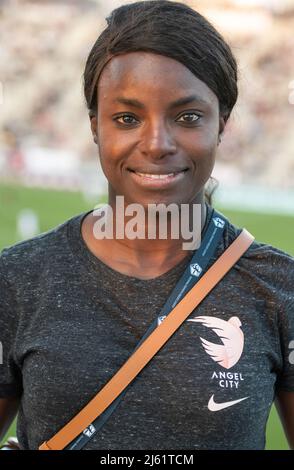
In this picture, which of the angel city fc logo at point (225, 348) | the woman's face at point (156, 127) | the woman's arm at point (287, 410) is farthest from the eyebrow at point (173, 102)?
the woman's arm at point (287, 410)

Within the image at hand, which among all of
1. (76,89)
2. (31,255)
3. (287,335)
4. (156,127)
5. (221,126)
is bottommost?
(287,335)

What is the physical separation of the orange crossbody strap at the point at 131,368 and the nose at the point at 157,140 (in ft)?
1.01

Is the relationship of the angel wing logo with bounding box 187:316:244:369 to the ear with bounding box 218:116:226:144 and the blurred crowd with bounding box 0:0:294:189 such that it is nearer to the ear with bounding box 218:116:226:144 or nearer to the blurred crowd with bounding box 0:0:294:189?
the ear with bounding box 218:116:226:144

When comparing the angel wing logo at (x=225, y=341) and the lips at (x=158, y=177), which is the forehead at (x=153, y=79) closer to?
the lips at (x=158, y=177)

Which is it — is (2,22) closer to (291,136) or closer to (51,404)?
(291,136)

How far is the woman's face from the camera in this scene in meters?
1.74

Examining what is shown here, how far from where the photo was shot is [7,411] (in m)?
1.97

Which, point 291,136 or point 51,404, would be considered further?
point 291,136

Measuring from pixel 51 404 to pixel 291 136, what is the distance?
15958 millimetres

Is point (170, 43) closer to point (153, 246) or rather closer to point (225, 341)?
point (153, 246)

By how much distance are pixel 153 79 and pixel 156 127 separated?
10cm

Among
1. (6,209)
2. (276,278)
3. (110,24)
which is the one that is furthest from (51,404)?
(6,209)

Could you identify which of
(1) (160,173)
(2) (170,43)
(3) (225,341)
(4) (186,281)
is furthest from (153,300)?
(2) (170,43)

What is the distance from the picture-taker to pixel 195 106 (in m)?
1.76
